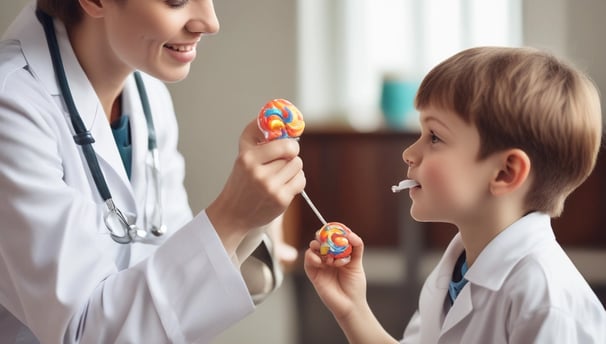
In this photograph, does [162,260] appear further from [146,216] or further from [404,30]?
[404,30]

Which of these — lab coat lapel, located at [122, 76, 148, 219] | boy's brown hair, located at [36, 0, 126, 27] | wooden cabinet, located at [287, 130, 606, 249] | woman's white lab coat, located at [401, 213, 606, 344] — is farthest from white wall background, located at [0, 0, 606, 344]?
woman's white lab coat, located at [401, 213, 606, 344]

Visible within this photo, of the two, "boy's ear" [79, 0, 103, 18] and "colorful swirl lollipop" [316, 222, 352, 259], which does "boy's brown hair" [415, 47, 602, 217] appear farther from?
"boy's ear" [79, 0, 103, 18]

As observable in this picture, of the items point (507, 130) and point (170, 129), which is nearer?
point (507, 130)

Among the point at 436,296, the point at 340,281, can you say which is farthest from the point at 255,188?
the point at 436,296

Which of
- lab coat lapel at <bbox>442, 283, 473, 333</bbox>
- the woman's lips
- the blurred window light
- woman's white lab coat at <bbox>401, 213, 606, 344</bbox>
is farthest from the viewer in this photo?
the blurred window light

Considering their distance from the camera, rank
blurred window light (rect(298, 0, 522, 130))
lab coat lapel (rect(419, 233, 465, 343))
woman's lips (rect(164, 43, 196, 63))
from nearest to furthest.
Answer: lab coat lapel (rect(419, 233, 465, 343)) → woman's lips (rect(164, 43, 196, 63)) → blurred window light (rect(298, 0, 522, 130))

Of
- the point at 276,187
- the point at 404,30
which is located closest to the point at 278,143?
the point at 276,187

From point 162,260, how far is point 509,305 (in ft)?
1.80

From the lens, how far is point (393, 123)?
3.91 meters

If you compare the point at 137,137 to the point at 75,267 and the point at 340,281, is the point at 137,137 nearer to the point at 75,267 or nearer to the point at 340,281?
the point at 75,267

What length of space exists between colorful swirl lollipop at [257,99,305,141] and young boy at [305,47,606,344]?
20 cm

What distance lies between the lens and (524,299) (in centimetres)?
119

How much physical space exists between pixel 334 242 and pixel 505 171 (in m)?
0.30

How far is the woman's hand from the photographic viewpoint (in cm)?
130
